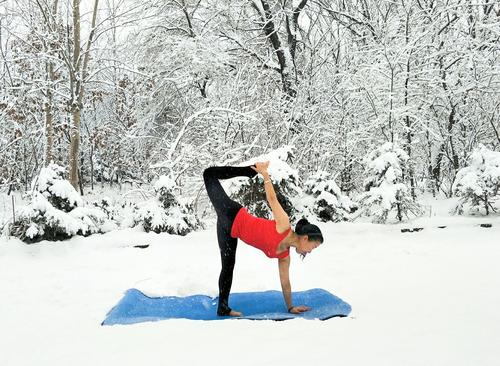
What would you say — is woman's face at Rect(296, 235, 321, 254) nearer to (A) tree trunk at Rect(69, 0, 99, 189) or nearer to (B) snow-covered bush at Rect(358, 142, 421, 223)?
(B) snow-covered bush at Rect(358, 142, 421, 223)

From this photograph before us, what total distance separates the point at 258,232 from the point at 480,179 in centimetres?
425

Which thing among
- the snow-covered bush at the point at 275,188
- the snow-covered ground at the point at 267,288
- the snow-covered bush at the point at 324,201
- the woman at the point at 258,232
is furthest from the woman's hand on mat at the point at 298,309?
the snow-covered bush at the point at 324,201

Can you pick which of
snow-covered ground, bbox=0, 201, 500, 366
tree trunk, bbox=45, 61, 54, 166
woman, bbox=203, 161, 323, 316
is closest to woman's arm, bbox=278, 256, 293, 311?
woman, bbox=203, 161, 323, 316

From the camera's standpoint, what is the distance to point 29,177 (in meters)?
14.7

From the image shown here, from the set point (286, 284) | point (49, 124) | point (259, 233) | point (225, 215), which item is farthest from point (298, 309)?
point (49, 124)

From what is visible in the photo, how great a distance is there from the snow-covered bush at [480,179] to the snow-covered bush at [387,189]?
735 millimetres

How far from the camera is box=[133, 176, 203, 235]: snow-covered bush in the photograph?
6215 mm

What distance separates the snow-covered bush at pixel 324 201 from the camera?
6.64 metres

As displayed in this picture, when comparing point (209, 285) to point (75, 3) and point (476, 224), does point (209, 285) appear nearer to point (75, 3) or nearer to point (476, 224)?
point (476, 224)

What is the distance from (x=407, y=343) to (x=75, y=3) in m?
8.38

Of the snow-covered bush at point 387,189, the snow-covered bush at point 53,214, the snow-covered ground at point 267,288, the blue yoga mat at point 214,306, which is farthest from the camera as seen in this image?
the snow-covered bush at point 387,189

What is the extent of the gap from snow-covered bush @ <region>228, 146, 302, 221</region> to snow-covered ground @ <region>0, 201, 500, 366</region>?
738 millimetres

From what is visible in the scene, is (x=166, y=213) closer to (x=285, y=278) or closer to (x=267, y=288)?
(x=267, y=288)

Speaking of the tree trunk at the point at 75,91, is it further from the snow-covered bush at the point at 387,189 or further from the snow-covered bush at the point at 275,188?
the snow-covered bush at the point at 387,189
